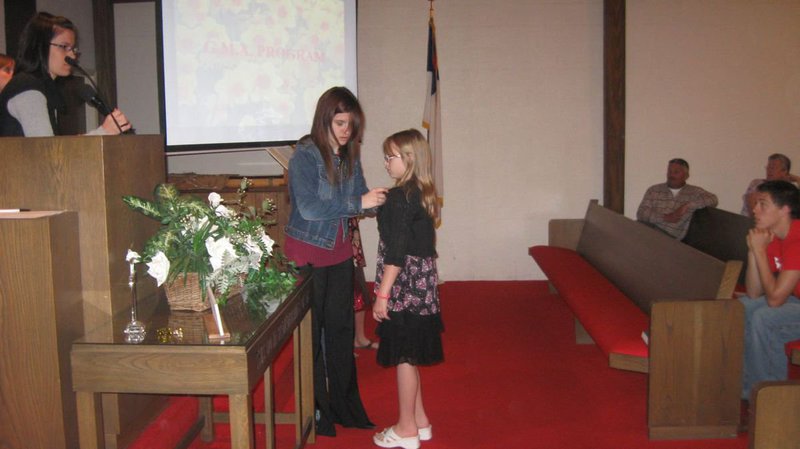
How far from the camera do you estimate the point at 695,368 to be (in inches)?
128

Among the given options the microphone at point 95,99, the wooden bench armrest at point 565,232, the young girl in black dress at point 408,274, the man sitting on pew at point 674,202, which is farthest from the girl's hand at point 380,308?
the man sitting on pew at point 674,202

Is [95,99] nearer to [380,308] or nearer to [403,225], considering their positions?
[403,225]

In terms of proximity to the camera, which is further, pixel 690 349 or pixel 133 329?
pixel 690 349

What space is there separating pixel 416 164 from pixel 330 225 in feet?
1.54

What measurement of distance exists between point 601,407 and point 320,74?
2726 mm

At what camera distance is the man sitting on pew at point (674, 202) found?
238 inches

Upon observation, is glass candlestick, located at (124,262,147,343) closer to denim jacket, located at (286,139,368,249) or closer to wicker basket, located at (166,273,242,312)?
wicker basket, located at (166,273,242,312)

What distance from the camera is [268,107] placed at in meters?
4.75

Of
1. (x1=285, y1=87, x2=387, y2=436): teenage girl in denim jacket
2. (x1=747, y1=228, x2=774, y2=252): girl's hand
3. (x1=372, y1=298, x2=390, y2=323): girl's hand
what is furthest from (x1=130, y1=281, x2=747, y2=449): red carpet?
(x1=747, y1=228, x2=774, y2=252): girl's hand

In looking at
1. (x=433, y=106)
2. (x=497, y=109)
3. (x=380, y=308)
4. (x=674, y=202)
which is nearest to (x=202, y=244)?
(x=380, y=308)

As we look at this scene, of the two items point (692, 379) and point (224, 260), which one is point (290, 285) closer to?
point (224, 260)

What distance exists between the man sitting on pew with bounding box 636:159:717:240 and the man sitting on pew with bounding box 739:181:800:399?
8.02ft

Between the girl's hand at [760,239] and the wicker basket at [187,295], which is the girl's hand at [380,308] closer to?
the wicker basket at [187,295]

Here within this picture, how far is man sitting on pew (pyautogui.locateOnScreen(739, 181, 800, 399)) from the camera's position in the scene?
3.39 m
